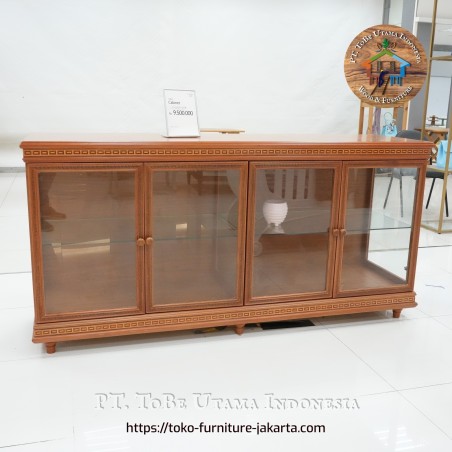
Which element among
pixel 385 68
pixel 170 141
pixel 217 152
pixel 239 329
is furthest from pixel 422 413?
pixel 385 68

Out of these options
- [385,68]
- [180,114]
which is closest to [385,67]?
[385,68]

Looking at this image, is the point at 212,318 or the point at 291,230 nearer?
the point at 212,318

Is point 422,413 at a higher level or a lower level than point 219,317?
lower

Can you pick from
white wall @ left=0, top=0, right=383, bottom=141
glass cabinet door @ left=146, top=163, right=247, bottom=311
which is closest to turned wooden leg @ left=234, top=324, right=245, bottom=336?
glass cabinet door @ left=146, top=163, right=247, bottom=311

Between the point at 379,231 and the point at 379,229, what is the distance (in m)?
0.02

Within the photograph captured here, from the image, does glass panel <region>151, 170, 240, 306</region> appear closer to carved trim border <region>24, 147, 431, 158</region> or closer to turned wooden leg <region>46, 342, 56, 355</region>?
carved trim border <region>24, 147, 431, 158</region>

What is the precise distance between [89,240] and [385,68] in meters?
2.60

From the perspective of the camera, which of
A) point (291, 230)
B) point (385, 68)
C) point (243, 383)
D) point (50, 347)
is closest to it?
point (243, 383)

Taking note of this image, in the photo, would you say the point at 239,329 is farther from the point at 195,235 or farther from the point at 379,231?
the point at 379,231

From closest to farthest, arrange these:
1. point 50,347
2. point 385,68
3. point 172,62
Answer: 1. point 50,347
2. point 385,68
3. point 172,62

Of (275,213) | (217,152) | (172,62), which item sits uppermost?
(172,62)

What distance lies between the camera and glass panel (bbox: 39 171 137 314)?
2418 millimetres

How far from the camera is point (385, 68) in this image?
395cm

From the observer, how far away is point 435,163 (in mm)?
5195
